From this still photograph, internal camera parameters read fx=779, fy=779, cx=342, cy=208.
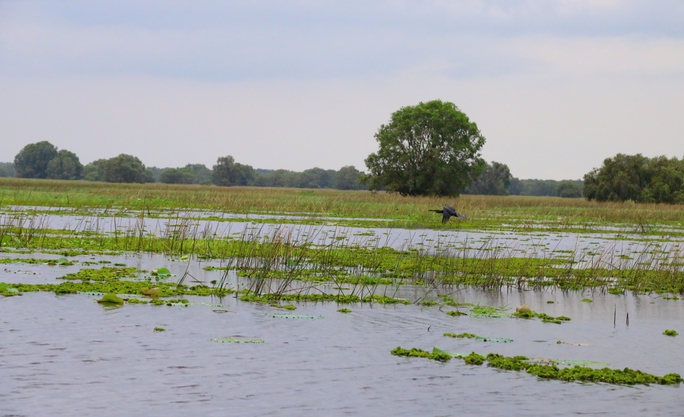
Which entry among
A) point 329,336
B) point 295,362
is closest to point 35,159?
point 329,336

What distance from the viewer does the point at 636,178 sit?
6875cm

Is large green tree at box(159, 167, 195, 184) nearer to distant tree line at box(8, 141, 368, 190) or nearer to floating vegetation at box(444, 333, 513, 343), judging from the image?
distant tree line at box(8, 141, 368, 190)

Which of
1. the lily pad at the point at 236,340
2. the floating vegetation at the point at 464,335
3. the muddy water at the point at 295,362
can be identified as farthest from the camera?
the floating vegetation at the point at 464,335

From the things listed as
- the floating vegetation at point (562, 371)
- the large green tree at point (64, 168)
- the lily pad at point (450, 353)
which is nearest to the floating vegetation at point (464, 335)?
the lily pad at point (450, 353)

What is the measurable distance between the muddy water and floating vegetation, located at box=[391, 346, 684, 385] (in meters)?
0.18

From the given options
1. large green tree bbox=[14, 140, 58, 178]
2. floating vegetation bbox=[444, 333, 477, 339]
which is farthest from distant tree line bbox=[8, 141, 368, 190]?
floating vegetation bbox=[444, 333, 477, 339]

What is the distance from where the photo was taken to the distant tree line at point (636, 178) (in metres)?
65.6

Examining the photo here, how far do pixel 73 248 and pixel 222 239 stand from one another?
4.65 meters

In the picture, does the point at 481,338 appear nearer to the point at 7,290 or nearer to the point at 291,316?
the point at 291,316

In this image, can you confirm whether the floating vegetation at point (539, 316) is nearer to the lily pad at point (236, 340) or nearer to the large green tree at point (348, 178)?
the lily pad at point (236, 340)

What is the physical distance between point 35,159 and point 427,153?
110818 mm

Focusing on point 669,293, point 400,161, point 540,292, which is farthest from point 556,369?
point 400,161

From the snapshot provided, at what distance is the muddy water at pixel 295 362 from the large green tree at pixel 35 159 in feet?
492

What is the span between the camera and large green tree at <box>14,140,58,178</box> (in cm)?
15150
